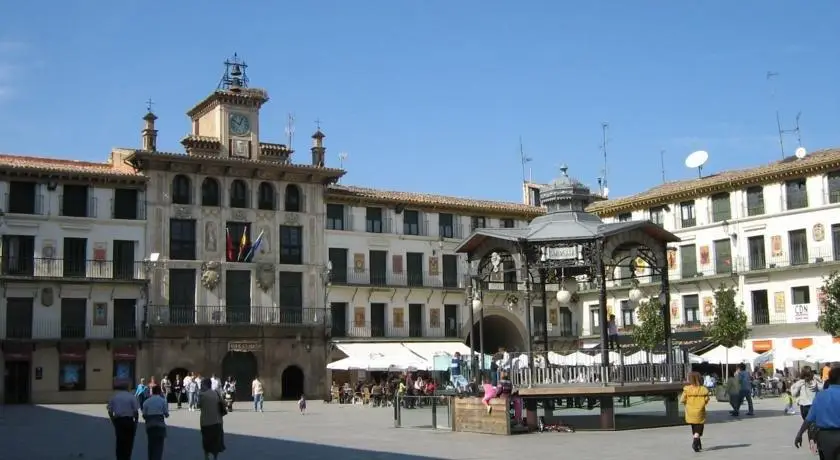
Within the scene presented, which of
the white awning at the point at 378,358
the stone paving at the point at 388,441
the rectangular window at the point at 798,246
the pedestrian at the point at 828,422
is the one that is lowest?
the stone paving at the point at 388,441

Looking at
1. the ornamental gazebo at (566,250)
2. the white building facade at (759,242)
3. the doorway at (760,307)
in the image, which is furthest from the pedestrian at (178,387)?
the doorway at (760,307)

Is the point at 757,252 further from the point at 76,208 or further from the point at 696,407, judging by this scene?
the point at 696,407

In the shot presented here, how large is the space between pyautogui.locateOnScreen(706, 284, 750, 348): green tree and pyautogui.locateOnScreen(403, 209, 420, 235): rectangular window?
1584 centimetres

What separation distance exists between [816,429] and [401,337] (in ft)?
140

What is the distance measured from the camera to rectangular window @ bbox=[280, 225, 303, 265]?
5031cm

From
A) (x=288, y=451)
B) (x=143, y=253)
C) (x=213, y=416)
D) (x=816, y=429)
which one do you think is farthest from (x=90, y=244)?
(x=816, y=429)

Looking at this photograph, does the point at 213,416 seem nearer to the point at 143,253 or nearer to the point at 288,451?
the point at 288,451

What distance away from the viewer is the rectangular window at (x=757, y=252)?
52297 millimetres

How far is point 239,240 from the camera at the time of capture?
161 feet

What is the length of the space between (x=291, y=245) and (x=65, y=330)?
11.3 meters

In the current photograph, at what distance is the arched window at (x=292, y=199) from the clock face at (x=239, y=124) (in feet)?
11.5

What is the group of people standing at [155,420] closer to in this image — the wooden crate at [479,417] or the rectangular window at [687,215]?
the wooden crate at [479,417]

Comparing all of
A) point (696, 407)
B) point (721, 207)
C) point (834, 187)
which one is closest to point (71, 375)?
point (721, 207)

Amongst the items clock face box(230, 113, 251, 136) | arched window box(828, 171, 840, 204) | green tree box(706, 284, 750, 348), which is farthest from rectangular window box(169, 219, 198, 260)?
arched window box(828, 171, 840, 204)
